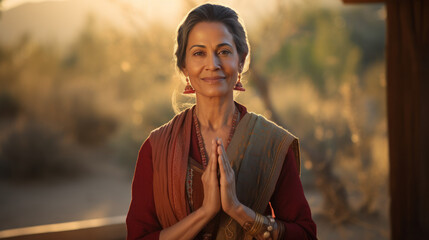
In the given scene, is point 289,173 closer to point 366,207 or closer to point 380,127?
point 366,207

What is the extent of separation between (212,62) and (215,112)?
26 cm

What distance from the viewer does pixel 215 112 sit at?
1971 millimetres

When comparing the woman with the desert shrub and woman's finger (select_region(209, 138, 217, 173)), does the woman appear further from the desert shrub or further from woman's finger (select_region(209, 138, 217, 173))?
the desert shrub

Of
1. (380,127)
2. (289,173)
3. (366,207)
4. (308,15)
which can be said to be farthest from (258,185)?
(308,15)

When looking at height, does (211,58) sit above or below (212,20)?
below

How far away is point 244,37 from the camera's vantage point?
1954mm

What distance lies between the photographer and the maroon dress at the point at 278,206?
186 cm

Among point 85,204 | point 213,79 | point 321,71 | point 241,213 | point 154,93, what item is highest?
point 213,79

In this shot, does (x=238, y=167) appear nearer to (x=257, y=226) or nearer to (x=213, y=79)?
(x=257, y=226)

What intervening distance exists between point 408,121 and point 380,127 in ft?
26.9

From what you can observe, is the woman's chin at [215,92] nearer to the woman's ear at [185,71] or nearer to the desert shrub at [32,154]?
the woman's ear at [185,71]

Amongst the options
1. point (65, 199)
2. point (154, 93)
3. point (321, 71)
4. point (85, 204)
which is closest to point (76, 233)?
point (85, 204)

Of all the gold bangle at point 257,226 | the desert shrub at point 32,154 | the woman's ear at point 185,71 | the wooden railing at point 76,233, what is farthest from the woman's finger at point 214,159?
the desert shrub at point 32,154

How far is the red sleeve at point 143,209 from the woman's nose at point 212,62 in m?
0.48
